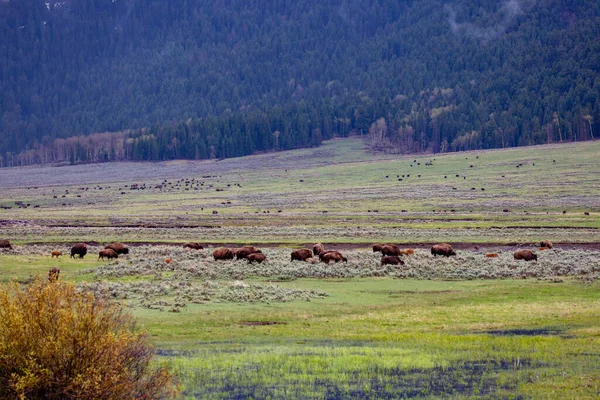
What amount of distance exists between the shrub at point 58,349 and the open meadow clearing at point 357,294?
69.4 inches

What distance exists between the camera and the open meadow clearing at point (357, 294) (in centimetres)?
1814

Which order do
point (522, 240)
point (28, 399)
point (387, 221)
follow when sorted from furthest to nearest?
point (387, 221), point (522, 240), point (28, 399)

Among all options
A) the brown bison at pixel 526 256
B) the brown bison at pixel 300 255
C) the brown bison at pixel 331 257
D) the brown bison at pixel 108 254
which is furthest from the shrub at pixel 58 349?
the brown bison at pixel 108 254

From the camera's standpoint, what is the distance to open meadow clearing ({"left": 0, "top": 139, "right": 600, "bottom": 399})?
18.1 metres

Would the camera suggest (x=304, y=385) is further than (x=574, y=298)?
No

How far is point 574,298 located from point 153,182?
148 meters

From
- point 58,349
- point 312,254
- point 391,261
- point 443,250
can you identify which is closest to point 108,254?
point 312,254

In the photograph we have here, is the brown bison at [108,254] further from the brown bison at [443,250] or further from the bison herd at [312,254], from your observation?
the brown bison at [443,250]

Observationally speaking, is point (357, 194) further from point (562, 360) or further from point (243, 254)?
point (562, 360)

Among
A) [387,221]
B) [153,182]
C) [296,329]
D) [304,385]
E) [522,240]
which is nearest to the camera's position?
[304,385]

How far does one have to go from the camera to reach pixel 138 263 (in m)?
43.9

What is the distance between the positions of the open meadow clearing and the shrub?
1.76 m

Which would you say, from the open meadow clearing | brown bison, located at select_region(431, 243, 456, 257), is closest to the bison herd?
brown bison, located at select_region(431, 243, 456, 257)

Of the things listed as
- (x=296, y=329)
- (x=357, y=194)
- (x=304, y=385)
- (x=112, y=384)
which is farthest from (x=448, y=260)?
(x=357, y=194)
